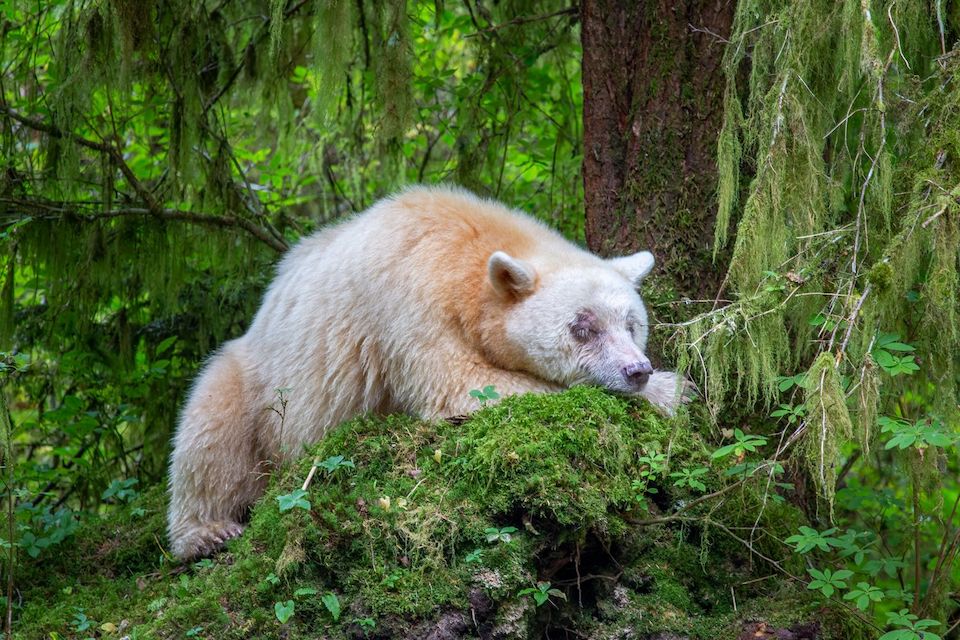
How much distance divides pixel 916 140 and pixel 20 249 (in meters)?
6.41

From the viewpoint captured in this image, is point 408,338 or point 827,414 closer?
point 827,414

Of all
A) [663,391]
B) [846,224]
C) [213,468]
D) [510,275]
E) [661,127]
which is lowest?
[213,468]

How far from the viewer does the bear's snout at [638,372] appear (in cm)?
543

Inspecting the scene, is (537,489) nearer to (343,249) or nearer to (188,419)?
(343,249)

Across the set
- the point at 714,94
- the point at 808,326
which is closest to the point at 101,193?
the point at 714,94

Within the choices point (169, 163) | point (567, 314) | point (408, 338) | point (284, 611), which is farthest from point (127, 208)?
point (284, 611)

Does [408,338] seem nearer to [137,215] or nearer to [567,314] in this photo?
[567,314]

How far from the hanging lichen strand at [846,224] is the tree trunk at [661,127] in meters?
1.42

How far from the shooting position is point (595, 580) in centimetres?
473

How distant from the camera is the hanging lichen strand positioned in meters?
3.82

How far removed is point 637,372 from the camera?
214 inches

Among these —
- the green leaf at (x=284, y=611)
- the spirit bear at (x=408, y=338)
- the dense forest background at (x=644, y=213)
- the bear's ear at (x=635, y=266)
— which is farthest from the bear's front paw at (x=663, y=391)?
the green leaf at (x=284, y=611)

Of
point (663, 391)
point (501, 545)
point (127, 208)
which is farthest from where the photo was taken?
point (127, 208)

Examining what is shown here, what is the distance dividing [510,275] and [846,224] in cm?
212
